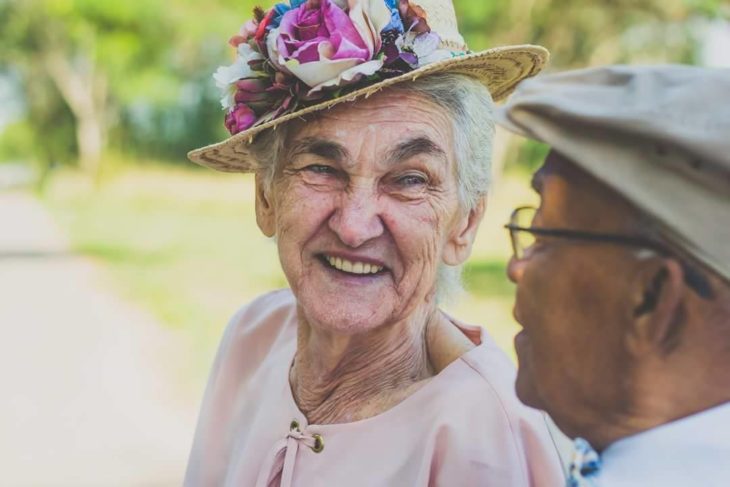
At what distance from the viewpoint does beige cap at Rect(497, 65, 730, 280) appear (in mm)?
1165

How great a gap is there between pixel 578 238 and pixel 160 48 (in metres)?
31.6

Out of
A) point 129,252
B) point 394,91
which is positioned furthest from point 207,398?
point 129,252

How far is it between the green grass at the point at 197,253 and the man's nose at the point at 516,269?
105 cm

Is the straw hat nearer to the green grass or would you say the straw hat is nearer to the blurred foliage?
the blurred foliage

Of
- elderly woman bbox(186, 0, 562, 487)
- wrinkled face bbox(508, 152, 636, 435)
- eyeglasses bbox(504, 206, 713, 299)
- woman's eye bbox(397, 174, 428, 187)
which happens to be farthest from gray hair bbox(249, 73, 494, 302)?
wrinkled face bbox(508, 152, 636, 435)

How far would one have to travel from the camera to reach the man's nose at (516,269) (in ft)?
5.00

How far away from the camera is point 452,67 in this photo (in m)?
2.21

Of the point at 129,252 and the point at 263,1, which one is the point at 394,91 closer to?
the point at 263,1

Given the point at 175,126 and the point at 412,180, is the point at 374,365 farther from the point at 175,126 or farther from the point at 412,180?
the point at 175,126

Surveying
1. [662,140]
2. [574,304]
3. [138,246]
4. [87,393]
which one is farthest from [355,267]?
[138,246]

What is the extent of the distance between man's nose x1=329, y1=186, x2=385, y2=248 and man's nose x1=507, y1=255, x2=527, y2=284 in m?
0.65

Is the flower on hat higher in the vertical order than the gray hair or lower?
higher

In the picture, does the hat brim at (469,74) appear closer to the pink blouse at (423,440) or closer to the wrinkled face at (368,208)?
the wrinkled face at (368,208)

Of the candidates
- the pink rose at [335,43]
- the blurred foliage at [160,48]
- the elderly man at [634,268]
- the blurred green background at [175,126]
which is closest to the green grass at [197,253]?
the blurred green background at [175,126]
